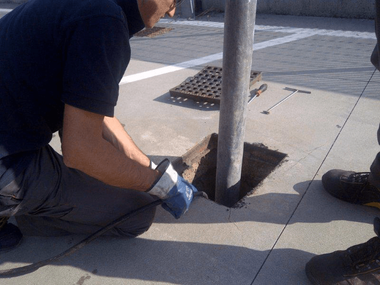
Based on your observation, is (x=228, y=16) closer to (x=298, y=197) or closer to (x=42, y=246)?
(x=298, y=197)

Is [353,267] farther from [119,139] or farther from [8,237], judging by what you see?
[8,237]

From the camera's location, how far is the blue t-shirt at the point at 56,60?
1.29 metres

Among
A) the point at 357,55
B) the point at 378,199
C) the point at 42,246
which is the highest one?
the point at 357,55

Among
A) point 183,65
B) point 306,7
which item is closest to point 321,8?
point 306,7

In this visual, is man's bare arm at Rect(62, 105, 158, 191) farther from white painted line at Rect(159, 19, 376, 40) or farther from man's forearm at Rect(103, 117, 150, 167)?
white painted line at Rect(159, 19, 376, 40)

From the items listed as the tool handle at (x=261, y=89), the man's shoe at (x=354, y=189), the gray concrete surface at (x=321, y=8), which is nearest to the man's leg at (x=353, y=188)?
the man's shoe at (x=354, y=189)

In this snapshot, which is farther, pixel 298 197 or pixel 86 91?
pixel 298 197

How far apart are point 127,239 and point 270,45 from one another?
15.3 feet

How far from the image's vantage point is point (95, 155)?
1492 mm

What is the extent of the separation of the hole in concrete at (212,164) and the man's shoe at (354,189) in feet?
Answer: 1.67

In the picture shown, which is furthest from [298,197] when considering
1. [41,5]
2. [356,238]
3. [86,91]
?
[41,5]

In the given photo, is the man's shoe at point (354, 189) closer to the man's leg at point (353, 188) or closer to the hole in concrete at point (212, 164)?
the man's leg at point (353, 188)

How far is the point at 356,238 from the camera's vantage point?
1910 mm

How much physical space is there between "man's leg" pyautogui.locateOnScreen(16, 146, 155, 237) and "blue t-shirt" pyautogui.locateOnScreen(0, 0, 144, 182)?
Result: 19 cm
